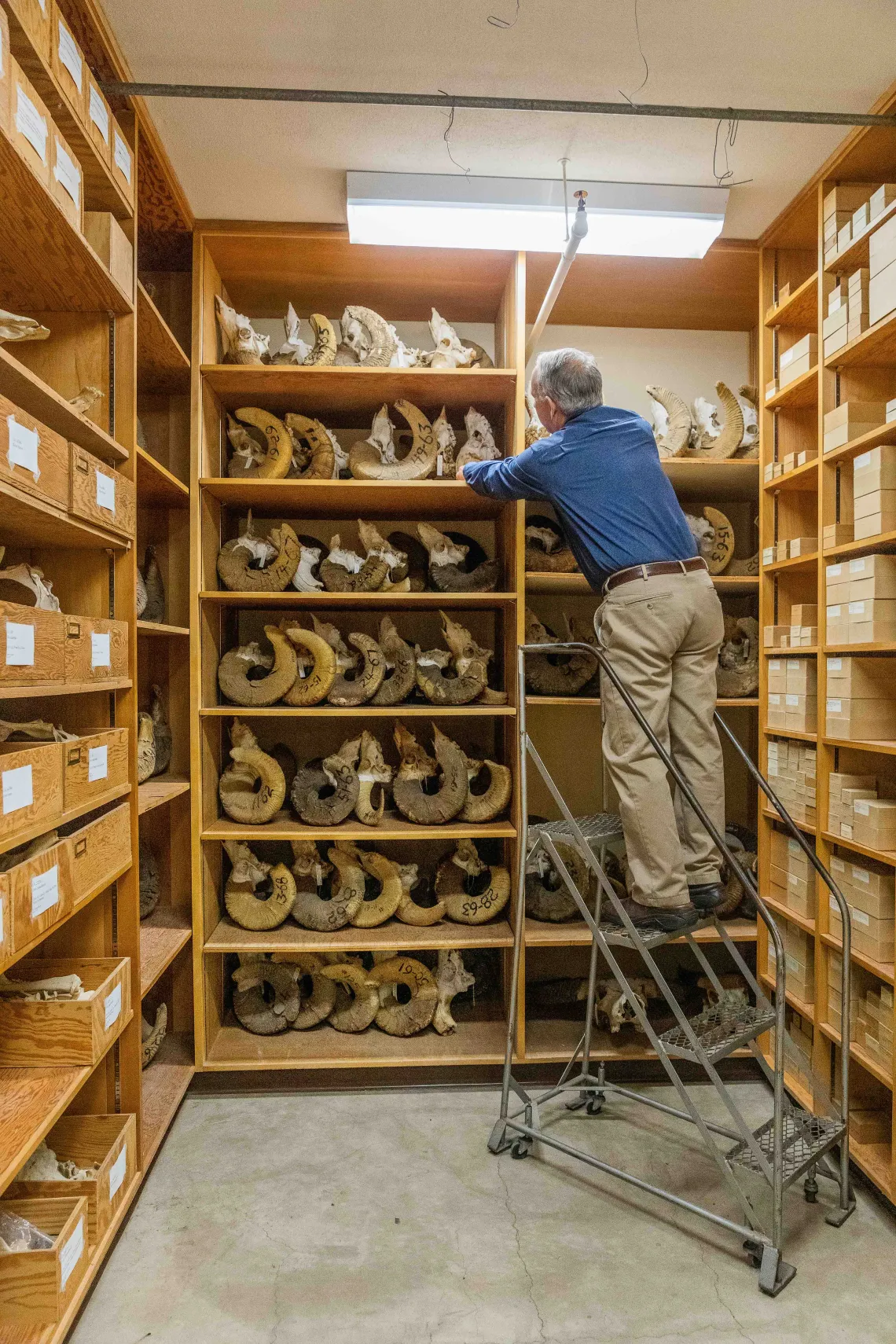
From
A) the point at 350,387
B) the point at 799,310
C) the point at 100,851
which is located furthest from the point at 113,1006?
the point at 799,310

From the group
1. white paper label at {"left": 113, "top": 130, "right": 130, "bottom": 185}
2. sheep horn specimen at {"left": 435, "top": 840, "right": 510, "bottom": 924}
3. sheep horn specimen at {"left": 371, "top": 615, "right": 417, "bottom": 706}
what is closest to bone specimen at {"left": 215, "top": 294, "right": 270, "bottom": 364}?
white paper label at {"left": 113, "top": 130, "right": 130, "bottom": 185}

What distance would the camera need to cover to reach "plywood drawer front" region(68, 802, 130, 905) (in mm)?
1789

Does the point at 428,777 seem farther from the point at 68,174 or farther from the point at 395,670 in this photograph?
the point at 68,174

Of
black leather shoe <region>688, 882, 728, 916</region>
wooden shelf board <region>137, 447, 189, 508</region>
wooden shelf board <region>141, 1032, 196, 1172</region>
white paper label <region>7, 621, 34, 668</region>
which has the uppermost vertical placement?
wooden shelf board <region>137, 447, 189, 508</region>

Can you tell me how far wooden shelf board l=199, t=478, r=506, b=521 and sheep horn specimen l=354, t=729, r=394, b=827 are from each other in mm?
894

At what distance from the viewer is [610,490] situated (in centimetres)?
236

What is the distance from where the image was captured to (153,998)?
3.02 metres

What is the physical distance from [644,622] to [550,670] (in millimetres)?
799

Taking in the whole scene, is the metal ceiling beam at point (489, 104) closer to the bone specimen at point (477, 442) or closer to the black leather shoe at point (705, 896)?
the bone specimen at point (477, 442)

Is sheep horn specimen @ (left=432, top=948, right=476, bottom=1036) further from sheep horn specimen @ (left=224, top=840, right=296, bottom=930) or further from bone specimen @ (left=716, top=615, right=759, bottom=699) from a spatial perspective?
bone specimen @ (left=716, top=615, right=759, bottom=699)

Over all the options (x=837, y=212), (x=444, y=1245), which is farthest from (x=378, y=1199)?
(x=837, y=212)

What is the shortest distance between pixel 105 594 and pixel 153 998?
1.70 m

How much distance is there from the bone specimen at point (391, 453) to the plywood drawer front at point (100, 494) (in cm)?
99

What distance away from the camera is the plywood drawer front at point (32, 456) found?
1.44 metres
